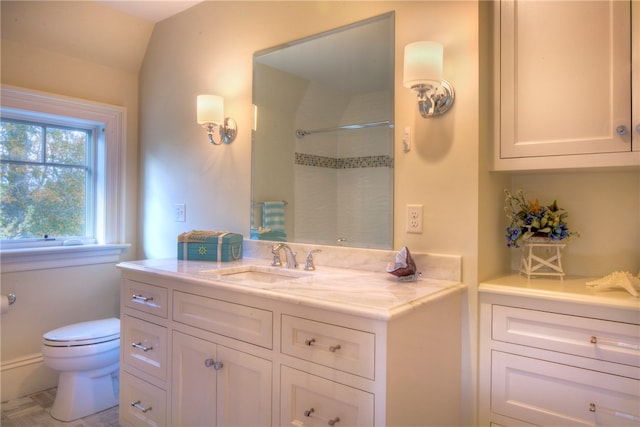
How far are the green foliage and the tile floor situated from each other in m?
0.96

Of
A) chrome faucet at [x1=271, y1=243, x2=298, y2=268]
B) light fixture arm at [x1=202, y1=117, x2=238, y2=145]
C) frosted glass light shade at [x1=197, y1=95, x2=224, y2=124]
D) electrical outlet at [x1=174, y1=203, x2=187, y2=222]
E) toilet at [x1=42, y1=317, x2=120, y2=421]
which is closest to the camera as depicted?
chrome faucet at [x1=271, y1=243, x2=298, y2=268]

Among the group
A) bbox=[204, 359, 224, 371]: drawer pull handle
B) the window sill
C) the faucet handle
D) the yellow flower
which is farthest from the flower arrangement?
the window sill

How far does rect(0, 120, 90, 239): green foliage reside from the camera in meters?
2.61

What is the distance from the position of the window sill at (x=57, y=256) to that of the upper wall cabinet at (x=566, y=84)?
250 cm

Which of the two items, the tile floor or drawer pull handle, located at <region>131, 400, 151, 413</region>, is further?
the tile floor

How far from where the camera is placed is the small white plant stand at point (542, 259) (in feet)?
5.63

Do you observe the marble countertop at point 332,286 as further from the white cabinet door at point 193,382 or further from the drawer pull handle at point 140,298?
the white cabinet door at point 193,382

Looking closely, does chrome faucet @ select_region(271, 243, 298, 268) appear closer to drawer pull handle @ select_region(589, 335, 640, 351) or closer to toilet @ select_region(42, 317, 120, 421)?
toilet @ select_region(42, 317, 120, 421)

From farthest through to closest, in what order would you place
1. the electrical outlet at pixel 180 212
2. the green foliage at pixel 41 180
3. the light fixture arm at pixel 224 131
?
the electrical outlet at pixel 180 212 < the green foliage at pixel 41 180 < the light fixture arm at pixel 224 131

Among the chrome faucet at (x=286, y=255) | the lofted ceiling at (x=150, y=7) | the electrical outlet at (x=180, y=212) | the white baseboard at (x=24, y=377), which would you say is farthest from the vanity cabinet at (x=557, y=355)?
the white baseboard at (x=24, y=377)

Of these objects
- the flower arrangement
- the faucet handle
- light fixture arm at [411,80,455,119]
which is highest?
light fixture arm at [411,80,455,119]

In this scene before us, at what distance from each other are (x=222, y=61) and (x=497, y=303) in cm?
197

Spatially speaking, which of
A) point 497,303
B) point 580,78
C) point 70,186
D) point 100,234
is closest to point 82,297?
point 100,234

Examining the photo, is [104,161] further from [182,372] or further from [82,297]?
[182,372]
